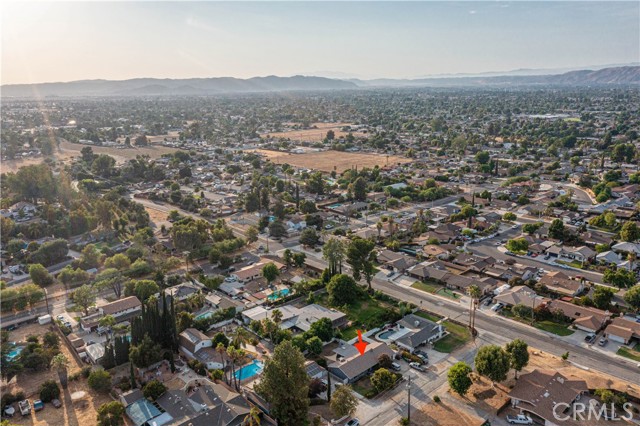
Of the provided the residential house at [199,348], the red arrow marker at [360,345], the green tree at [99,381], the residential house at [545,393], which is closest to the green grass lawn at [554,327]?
the residential house at [545,393]

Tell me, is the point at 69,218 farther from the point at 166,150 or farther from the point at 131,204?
the point at 166,150

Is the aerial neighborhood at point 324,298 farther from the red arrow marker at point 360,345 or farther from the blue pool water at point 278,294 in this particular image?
the blue pool water at point 278,294

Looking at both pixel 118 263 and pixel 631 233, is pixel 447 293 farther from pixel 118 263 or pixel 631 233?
pixel 118 263

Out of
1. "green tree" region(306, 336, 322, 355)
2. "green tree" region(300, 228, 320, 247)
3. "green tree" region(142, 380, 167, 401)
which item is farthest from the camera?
"green tree" region(300, 228, 320, 247)

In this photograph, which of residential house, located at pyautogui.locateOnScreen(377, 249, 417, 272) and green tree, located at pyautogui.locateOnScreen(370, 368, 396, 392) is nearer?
green tree, located at pyautogui.locateOnScreen(370, 368, 396, 392)

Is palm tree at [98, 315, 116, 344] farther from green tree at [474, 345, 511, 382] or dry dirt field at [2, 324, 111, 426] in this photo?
green tree at [474, 345, 511, 382]

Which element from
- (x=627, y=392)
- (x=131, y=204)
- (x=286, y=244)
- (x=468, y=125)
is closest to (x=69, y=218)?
(x=131, y=204)

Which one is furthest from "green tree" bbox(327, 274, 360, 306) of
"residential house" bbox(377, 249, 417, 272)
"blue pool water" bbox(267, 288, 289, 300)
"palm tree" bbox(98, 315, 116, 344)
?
"palm tree" bbox(98, 315, 116, 344)
